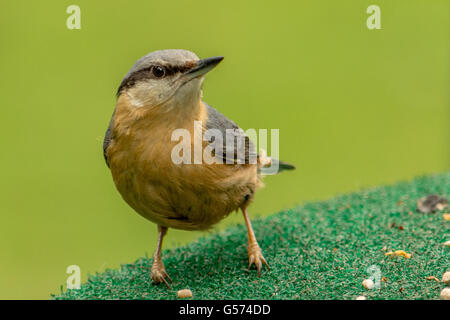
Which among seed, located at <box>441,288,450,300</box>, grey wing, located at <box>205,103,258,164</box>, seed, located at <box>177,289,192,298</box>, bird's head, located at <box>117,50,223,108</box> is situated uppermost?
bird's head, located at <box>117,50,223,108</box>

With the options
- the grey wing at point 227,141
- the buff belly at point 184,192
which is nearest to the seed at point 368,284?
the buff belly at point 184,192

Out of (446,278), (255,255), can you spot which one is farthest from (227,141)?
(446,278)

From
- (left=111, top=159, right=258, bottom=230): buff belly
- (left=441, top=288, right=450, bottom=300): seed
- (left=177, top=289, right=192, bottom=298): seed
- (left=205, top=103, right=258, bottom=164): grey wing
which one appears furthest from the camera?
(left=205, top=103, right=258, bottom=164): grey wing

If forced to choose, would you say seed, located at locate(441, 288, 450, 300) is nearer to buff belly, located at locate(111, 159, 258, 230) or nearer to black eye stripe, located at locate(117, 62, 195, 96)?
buff belly, located at locate(111, 159, 258, 230)

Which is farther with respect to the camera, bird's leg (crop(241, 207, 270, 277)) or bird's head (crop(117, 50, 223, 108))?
bird's leg (crop(241, 207, 270, 277))

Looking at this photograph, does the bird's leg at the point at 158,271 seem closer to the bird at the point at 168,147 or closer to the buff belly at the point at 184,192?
the bird at the point at 168,147

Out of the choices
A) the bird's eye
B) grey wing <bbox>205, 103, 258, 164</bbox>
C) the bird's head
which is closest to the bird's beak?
the bird's head

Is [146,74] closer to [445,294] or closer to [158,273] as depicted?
[158,273]
